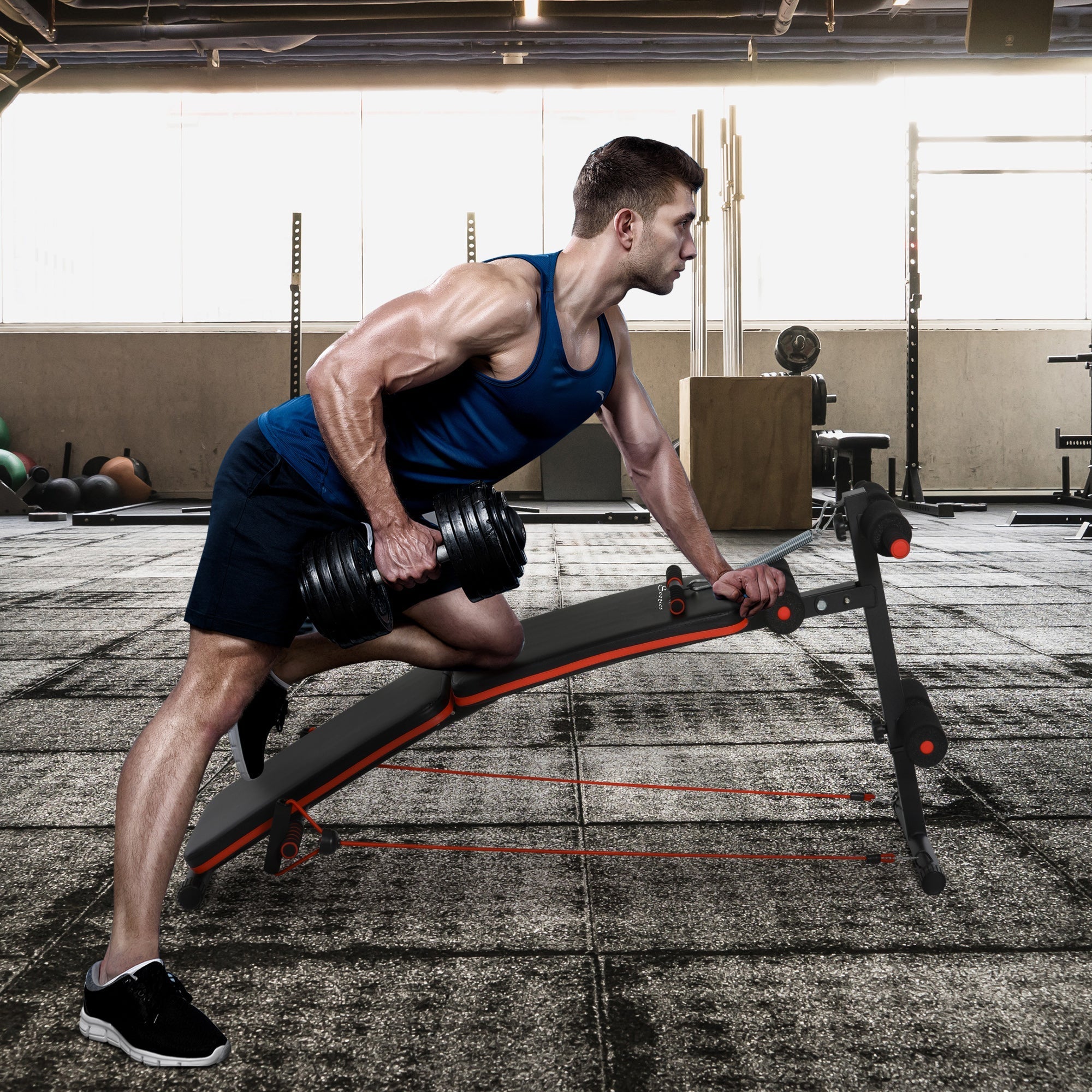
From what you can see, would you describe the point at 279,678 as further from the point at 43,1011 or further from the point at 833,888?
the point at 833,888

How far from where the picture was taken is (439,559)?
1.39 meters

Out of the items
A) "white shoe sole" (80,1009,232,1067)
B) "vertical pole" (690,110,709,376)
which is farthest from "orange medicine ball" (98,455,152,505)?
"white shoe sole" (80,1009,232,1067)

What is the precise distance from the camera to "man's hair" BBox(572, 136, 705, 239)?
151 centimetres

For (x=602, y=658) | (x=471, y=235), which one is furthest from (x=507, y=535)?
(x=471, y=235)

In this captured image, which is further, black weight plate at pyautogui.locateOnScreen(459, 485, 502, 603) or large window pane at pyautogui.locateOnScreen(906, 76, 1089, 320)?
large window pane at pyautogui.locateOnScreen(906, 76, 1089, 320)

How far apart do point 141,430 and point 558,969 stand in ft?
29.8

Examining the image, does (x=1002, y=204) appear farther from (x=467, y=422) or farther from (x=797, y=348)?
(x=467, y=422)

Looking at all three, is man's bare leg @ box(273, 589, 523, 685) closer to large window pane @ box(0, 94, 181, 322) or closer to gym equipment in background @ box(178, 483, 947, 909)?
gym equipment in background @ box(178, 483, 947, 909)

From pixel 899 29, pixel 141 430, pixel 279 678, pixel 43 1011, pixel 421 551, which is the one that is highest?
pixel 899 29

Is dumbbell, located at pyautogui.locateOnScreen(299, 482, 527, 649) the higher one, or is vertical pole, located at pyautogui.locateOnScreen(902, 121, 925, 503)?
vertical pole, located at pyautogui.locateOnScreen(902, 121, 925, 503)

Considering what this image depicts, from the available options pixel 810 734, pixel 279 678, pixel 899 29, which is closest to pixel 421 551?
pixel 279 678

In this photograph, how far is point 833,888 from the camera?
5.01 ft

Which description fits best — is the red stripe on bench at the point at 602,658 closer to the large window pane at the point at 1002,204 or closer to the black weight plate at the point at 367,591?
the black weight plate at the point at 367,591

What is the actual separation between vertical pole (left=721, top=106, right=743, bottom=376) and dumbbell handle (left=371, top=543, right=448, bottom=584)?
551cm
